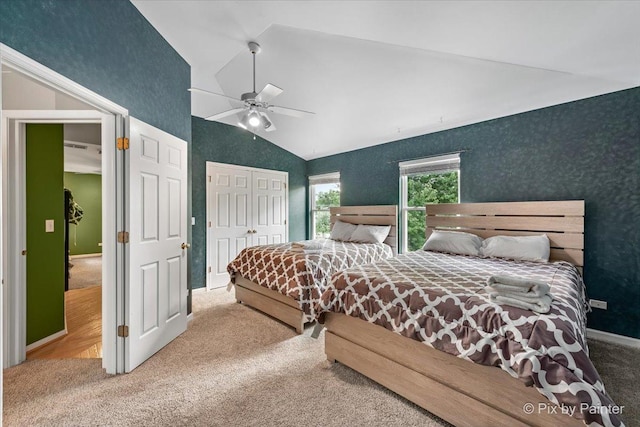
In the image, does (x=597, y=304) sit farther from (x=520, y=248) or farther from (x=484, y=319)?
(x=484, y=319)

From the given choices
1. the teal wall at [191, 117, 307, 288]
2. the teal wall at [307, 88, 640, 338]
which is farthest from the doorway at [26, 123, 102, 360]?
the teal wall at [307, 88, 640, 338]

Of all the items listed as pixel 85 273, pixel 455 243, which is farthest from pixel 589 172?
pixel 85 273

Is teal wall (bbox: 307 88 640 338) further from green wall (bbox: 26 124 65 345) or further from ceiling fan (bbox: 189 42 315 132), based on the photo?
green wall (bbox: 26 124 65 345)

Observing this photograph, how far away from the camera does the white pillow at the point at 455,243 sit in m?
3.16

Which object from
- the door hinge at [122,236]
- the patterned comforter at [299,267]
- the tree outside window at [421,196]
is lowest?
the patterned comforter at [299,267]

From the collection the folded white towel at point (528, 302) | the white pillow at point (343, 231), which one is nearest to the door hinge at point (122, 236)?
the folded white towel at point (528, 302)

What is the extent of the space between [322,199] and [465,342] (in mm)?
4565

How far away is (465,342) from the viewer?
1.55 meters

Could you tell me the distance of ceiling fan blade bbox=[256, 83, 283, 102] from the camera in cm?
246

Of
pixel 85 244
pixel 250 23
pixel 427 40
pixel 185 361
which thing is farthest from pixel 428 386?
pixel 85 244

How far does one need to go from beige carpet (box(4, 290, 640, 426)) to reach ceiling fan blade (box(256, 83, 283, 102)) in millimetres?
2387

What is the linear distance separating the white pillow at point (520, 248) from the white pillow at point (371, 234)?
150 cm

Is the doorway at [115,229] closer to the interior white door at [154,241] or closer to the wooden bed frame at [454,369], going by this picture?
the interior white door at [154,241]

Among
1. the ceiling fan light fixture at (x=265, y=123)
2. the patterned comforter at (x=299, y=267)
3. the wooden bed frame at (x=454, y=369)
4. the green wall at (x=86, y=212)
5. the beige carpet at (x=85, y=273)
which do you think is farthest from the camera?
the green wall at (x=86, y=212)
